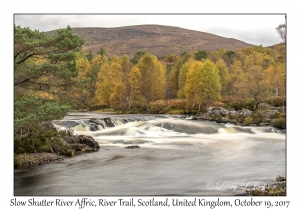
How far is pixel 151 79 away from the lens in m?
47.8

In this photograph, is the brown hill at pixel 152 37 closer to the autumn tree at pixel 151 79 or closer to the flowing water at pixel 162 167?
the flowing water at pixel 162 167

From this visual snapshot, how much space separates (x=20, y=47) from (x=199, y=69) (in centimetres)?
3105

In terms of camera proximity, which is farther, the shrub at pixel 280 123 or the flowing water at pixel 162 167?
the shrub at pixel 280 123

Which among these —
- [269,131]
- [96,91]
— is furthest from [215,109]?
[96,91]

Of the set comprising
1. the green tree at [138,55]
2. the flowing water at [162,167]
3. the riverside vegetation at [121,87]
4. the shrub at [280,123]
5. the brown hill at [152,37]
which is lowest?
the flowing water at [162,167]

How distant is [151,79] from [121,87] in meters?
4.78

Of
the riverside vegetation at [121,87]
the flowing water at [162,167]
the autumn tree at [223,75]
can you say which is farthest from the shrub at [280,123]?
the autumn tree at [223,75]

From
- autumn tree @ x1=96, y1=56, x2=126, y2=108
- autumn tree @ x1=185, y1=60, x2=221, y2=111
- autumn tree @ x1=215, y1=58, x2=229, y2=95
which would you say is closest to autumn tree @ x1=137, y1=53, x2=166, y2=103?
autumn tree @ x1=96, y1=56, x2=126, y2=108

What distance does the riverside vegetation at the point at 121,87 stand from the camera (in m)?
15.2

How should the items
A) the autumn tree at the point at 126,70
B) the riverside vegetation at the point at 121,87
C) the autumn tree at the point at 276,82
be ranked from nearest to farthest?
the riverside vegetation at the point at 121,87, the autumn tree at the point at 276,82, the autumn tree at the point at 126,70

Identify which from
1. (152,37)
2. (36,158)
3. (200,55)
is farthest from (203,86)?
(36,158)

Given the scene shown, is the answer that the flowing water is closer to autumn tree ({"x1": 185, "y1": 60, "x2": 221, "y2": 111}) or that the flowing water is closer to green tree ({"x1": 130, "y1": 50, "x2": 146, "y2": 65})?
autumn tree ({"x1": 185, "y1": 60, "x2": 221, "y2": 111})

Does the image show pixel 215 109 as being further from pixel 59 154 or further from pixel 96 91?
pixel 59 154

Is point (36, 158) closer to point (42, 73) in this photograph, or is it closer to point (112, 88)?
point (42, 73)
